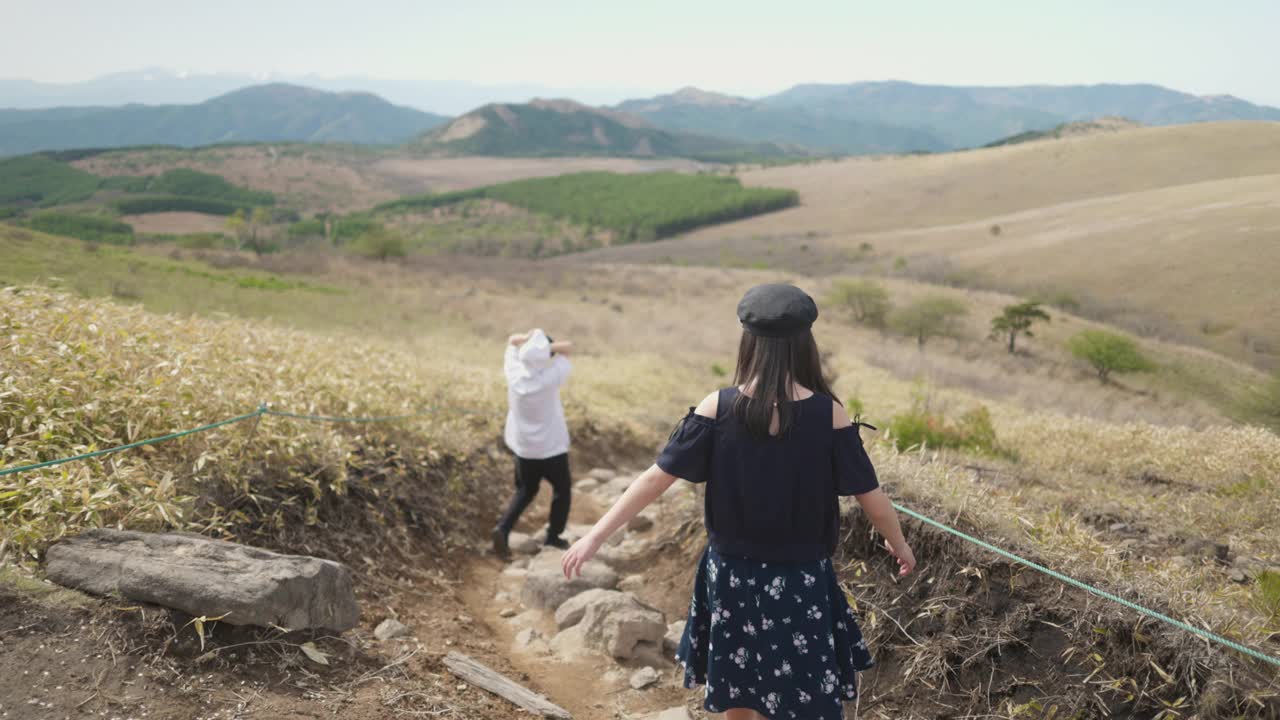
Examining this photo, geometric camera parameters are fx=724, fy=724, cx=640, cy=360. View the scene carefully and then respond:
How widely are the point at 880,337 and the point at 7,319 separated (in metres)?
22.7

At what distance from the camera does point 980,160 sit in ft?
257

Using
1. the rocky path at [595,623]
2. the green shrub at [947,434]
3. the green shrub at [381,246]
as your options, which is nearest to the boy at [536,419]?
the rocky path at [595,623]

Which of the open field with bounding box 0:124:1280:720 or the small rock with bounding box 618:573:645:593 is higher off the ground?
the open field with bounding box 0:124:1280:720

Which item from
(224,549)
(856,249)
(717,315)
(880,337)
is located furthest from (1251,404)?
(856,249)

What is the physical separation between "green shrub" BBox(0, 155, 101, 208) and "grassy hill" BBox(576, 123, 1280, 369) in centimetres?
2226

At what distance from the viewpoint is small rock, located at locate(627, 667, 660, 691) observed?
13.1 feet

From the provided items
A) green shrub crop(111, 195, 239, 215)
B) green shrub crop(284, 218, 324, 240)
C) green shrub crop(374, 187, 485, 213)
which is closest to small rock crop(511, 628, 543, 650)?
green shrub crop(111, 195, 239, 215)

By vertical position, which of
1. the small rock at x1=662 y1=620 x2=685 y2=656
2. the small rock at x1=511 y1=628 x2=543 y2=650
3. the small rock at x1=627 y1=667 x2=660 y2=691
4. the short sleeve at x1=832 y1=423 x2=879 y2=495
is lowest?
the small rock at x1=511 y1=628 x2=543 y2=650

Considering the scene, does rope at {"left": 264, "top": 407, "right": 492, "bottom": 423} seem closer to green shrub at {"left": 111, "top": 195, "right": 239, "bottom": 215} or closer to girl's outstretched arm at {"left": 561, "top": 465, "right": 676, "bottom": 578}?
girl's outstretched arm at {"left": 561, "top": 465, "right": 676, "bottom": 578}

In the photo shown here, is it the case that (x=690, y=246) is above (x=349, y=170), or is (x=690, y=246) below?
below

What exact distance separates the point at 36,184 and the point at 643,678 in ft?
87.4

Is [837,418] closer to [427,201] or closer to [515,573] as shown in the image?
[515,573]

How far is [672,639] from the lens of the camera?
4.45m

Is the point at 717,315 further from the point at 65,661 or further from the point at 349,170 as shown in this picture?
the point at 349,170
